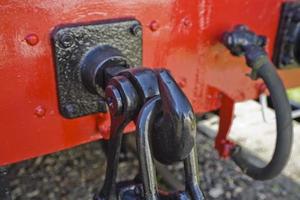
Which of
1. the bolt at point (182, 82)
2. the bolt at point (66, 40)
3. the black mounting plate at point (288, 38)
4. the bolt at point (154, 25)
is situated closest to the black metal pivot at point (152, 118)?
the bolt at point (66, 40)

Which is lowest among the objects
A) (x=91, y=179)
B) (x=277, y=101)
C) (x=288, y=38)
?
(x=91, y=179)

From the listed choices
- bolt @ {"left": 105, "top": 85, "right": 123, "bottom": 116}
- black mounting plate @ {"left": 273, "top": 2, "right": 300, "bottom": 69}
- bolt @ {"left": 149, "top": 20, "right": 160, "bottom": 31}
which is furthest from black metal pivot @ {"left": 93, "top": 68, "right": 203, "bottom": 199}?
black mounting plate @ {"left": 273, "top": 2, "right": 300, "bottom": 69}

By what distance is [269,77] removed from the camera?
1180 millimetres

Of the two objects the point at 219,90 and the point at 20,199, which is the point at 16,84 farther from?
the point at 20,199

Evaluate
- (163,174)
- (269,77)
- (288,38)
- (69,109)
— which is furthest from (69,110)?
(163,174)

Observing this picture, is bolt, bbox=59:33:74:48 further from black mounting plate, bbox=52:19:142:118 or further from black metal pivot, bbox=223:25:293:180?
black metal pivot, bbox=223:25:293:180

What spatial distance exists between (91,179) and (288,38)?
101 cm

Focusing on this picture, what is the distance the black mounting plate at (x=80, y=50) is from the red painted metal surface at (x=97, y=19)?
0.02m

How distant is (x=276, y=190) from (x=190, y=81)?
31.0 inches

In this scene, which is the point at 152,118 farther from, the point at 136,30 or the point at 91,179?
the point at 91,179

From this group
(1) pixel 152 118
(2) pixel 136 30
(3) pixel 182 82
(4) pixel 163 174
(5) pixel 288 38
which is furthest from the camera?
(4) pixel 163 174

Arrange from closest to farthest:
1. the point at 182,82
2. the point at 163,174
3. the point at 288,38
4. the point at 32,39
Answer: the point at 32,39 < the point at 182,82 < the point at 288,38 < the point at 163,174

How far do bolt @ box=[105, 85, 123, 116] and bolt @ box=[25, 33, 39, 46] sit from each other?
270 mm

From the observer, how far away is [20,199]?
5.77 ft
